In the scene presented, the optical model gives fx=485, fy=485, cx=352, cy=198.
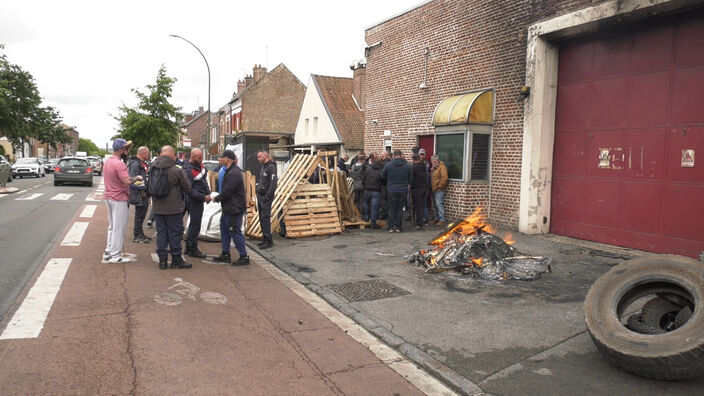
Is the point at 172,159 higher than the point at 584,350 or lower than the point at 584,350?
higher

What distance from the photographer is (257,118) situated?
42.1 metres

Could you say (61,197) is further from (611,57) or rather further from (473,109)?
(611,57)

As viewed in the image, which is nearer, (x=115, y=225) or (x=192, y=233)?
(x=115, y=225)

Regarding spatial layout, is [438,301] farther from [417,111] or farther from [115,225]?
[417,111]

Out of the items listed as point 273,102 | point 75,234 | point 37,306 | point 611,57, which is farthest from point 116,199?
point 273,102

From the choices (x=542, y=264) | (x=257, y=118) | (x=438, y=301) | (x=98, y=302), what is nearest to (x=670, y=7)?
(x=542, y=264)

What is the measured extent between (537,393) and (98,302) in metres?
4.74

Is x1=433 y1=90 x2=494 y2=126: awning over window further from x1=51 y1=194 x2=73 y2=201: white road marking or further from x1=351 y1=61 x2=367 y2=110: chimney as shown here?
x1=351 y1=61 x2=367 y2=110: chimney

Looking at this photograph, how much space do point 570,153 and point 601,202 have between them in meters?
1.24

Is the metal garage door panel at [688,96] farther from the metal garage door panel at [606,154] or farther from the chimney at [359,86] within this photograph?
the chimney at [359,86]

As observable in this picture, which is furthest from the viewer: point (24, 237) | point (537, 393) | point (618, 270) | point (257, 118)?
point (257, 118)

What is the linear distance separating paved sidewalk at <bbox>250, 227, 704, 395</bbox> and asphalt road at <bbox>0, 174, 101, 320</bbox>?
362 cm

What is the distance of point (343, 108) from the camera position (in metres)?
30.2

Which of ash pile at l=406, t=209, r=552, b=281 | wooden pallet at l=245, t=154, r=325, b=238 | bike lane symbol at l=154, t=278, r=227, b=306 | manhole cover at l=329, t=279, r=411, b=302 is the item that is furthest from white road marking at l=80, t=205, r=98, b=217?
ash pile at l=406, t=209, r=552, b=281
